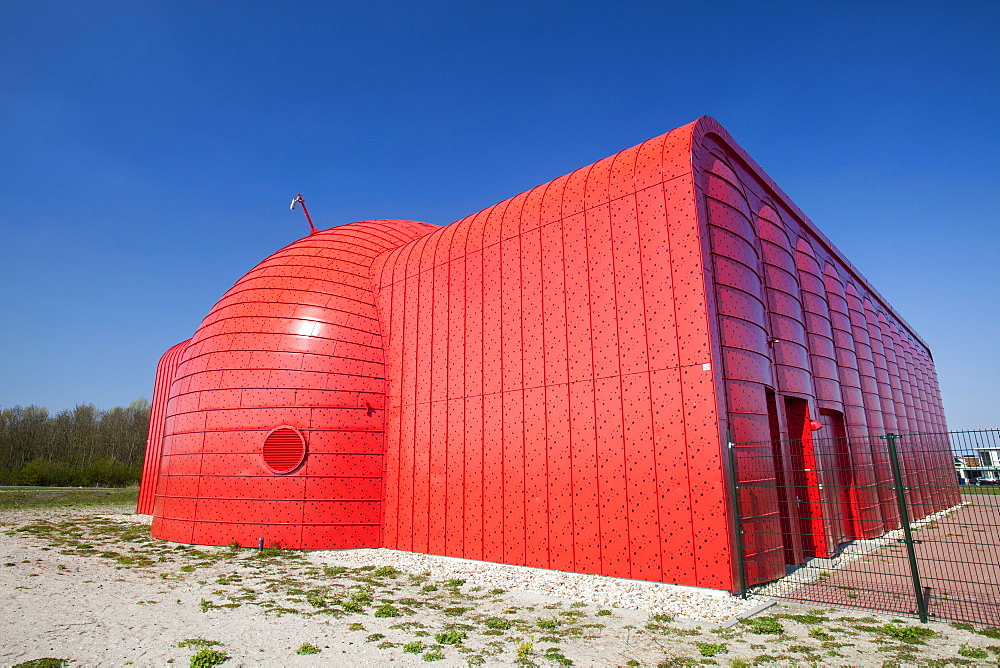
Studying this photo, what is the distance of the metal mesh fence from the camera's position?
788 centimetres

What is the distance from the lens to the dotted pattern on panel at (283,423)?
14.6m

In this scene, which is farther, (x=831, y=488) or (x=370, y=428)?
(x=370, y=428)

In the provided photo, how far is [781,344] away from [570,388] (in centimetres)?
546

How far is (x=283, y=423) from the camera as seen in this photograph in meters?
14.9

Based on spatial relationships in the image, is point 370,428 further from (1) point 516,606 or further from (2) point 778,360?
(2) point 778,360

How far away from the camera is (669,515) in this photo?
9.63 m

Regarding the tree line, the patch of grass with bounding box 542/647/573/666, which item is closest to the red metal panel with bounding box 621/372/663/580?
the patch of grass with bounding box 542/647/573/666

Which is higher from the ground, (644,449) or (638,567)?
(644,449)

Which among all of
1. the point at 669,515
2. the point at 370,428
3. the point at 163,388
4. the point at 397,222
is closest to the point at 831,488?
the point at 669,515

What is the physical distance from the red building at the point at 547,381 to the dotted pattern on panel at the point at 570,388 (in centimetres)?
5

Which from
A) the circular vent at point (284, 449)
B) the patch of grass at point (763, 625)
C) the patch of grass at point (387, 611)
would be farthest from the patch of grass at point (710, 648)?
the circular vent at point (284, 449)

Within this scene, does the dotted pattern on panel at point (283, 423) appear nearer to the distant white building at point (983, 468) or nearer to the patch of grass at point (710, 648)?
the patch of grass at point (710, 648)

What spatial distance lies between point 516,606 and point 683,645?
9.48ft

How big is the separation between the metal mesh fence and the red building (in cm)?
20
